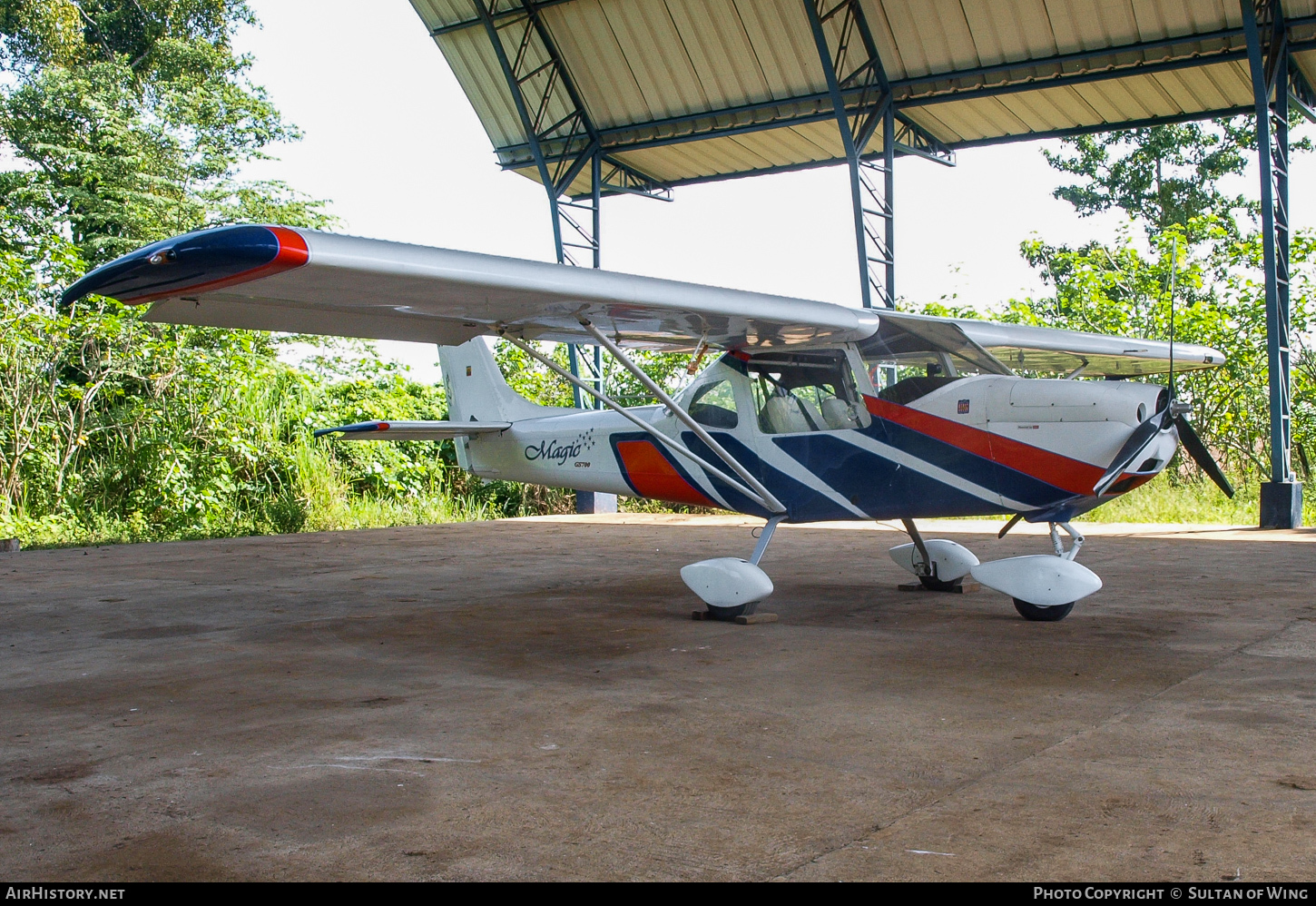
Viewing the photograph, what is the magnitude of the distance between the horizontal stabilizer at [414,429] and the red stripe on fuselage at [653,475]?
154 centimetres

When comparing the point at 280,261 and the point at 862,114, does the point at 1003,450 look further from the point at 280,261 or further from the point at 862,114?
the point at 862,114

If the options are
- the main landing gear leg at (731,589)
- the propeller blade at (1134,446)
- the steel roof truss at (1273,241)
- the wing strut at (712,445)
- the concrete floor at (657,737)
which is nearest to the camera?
the concrete floor at (657,737)

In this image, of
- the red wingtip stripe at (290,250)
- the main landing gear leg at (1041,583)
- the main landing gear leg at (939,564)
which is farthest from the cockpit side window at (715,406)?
the red wingtip stripe at (290,250)

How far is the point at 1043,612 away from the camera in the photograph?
5930 millimetres

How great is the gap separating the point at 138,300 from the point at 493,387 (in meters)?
4.93

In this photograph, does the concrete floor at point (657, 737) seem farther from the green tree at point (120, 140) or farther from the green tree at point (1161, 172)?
the green tree at point (1161, 172)

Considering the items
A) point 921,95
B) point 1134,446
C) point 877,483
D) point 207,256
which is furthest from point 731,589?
point 921,95

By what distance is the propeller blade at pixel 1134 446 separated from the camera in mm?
5586

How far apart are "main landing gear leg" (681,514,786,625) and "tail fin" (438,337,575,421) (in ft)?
10.2

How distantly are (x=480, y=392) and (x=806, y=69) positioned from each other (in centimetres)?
806

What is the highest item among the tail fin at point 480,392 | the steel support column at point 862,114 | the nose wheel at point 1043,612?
the steel support column at point 862,114

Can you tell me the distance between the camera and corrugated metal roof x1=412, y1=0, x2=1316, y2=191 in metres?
12.7

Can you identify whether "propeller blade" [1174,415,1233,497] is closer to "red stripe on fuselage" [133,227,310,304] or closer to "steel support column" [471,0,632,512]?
"red stripe on fuselage" [133,227,310,304]

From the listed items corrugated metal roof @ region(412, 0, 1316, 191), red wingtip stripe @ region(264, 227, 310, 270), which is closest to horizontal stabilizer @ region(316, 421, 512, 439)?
red wingtip stripe @ region(264, 227, 310, 270)
